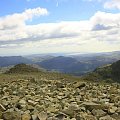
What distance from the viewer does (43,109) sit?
1371 centimetres

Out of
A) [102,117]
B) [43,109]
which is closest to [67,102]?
[43,109]

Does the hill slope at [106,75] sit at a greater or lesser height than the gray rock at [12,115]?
lesser

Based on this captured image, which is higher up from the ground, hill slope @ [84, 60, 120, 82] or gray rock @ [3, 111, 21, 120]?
gray rock @ [3, 111, 21, 120]

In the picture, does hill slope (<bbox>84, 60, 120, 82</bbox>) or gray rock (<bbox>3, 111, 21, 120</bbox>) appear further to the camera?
hill slope (<bbox>84, 60, 120, 82</bbox>)

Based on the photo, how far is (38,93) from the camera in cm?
1916

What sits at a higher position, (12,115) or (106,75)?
(12,115)

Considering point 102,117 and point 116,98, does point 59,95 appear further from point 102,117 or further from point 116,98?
point 102,117

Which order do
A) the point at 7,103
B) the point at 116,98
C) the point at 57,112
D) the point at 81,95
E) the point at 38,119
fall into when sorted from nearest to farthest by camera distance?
the point at 38,119 < the point at 57,112 < the point at 7,103 < the point at 116,98 < the point at 81,95

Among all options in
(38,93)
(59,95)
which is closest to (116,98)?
(59,95)

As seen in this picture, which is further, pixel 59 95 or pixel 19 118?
pixel 59 95

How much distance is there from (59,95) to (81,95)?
136 cm

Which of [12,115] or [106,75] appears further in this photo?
[106,75]

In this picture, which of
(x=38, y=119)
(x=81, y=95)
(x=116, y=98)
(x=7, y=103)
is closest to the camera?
(x=38, y=119)

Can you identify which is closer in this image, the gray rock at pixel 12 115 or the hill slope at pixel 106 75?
the gray rock at pixel 12 115
